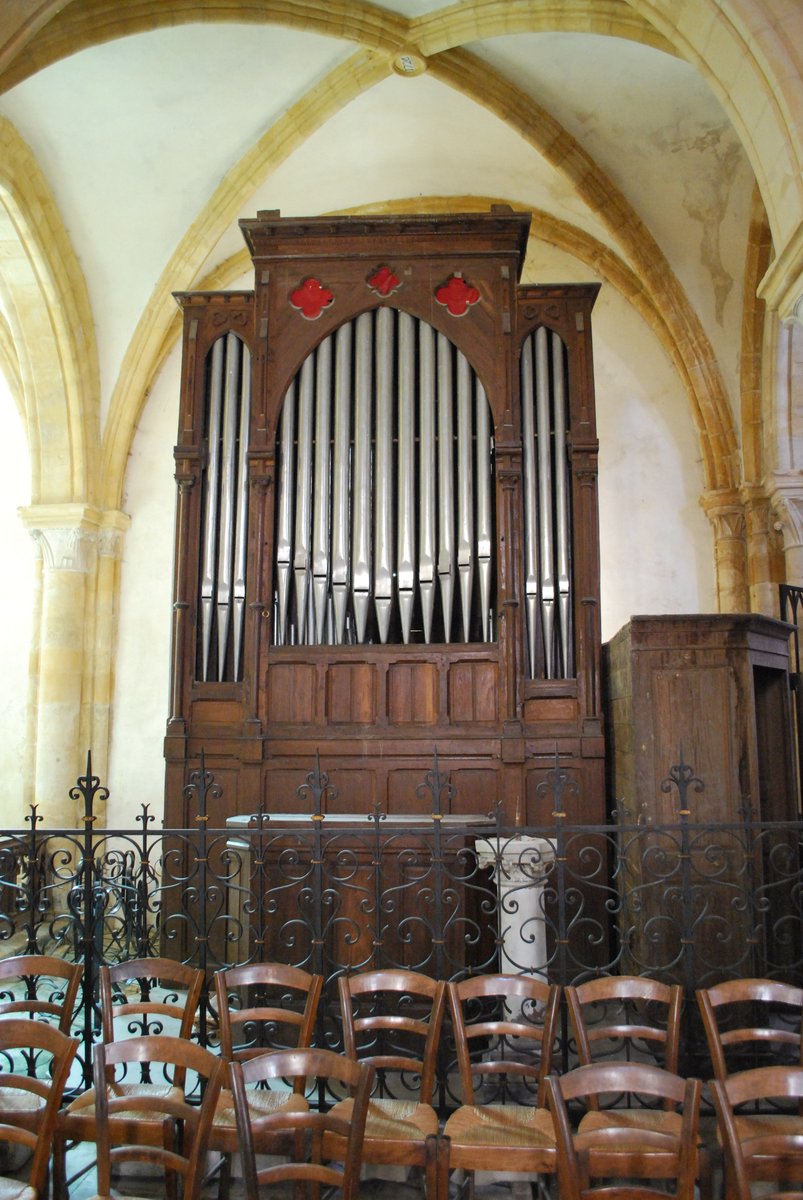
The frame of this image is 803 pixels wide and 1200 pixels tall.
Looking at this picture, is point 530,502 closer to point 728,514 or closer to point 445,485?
point 445,485

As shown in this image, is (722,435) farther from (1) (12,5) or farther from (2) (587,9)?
(1) (12,5)

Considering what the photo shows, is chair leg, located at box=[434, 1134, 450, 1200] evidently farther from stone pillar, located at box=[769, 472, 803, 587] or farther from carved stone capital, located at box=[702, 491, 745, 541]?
carved stone capital, located at box=[702, 491, 745, 541]

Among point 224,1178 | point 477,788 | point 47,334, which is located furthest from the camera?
point 47,334

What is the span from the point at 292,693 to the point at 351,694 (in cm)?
40

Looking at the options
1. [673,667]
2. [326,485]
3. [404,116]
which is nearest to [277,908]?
[673,667]

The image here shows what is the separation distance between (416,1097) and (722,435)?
734cm

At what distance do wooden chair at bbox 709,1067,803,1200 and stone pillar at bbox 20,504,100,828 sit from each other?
7.87m

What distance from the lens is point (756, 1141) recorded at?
274 centimetres

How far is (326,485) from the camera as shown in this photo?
6.98 meters

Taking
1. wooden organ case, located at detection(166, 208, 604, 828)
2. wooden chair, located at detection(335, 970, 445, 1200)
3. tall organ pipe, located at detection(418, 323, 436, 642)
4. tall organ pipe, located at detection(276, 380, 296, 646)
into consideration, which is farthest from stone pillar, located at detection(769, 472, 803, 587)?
wooden chair, located at detection(335, 970, 445, 1200)

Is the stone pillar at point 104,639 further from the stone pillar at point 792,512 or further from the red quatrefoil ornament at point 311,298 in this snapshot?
the stone pillar at point 792,512

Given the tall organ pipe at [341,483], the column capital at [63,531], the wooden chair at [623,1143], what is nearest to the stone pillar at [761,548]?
the tall organ pipe at [341,483]

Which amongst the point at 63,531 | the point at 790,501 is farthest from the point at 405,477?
the point at 63,531

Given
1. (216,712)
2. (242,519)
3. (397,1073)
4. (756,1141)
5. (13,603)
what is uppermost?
(13,603)
